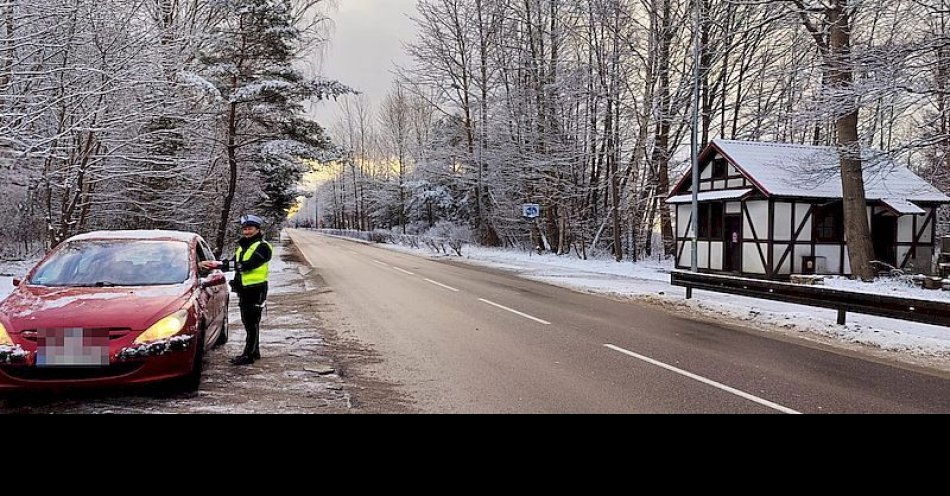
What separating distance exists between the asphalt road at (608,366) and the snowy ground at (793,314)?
0.86 meters

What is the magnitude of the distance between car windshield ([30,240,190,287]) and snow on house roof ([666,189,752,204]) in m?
20.3

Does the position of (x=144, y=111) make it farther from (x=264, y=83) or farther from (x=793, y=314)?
(x=793, y=314)

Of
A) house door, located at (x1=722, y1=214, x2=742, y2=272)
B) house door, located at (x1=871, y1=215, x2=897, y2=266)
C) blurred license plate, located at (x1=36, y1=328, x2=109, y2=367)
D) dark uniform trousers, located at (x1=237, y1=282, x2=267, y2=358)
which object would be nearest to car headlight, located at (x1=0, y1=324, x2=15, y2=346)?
blurred license plate, located at (x1=36, y1=328, x2=109, y2=367)

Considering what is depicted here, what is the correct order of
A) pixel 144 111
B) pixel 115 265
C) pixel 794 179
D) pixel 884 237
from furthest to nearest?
pixel 884 237 → pixel 794 179 → pixel 144 111 → pixel 115 265

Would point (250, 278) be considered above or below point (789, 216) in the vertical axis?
below

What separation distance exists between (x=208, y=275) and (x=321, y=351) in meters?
1.77

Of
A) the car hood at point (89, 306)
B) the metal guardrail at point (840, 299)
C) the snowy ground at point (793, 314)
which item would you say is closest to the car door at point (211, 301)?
the car hood at point (89, 306)

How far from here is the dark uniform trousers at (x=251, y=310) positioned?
7.16 meters

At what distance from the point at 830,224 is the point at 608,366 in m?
20.3

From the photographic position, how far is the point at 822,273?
74.5ft

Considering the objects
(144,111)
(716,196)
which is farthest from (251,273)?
(716,196)

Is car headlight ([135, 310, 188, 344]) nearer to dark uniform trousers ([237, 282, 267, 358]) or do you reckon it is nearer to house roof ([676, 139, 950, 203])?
dark uniform trousers ([237, 282, 267, 358])

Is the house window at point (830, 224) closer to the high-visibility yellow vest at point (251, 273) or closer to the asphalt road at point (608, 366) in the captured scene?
the asphalt road at point (608, 366)

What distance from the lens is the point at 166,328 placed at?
5.34 metres
